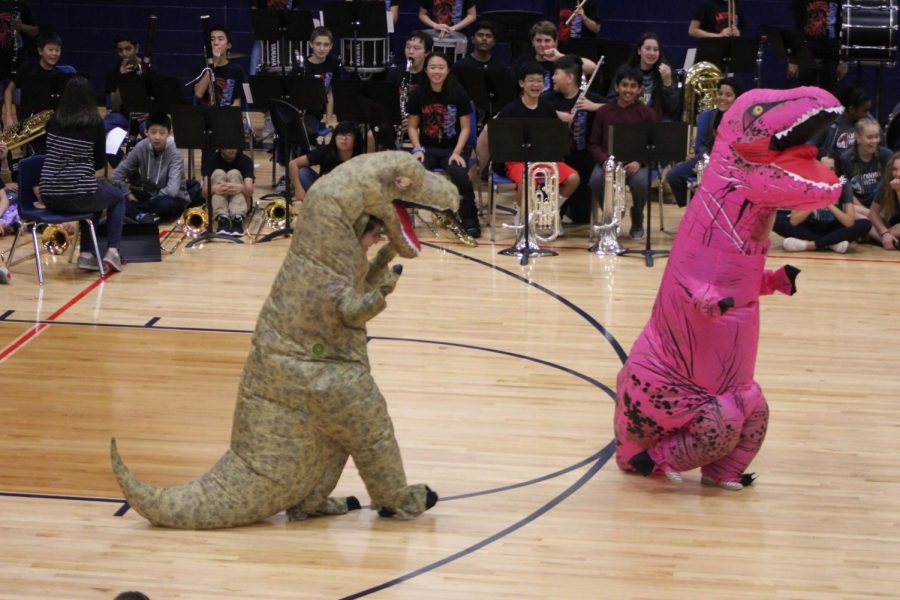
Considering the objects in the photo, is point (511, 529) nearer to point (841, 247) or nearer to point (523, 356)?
point (523, 356)

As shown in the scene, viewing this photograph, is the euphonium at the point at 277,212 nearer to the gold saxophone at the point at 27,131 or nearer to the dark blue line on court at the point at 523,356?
the gold saxophone at the point at 27,131

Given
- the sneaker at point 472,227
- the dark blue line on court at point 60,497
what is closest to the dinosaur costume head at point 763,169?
the dark blue line on court at point 60,497

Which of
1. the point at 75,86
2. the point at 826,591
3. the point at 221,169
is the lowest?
the point at 826,591

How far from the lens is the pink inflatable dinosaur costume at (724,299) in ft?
18.4

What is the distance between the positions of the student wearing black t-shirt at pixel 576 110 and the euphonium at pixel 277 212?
2421 millimetres

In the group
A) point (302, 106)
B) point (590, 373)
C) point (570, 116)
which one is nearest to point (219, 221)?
point (302, 106)

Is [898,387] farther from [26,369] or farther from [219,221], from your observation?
[219,221]

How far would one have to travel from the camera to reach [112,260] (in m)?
9.72

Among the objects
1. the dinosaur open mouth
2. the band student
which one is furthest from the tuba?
the dinosaur open mouth

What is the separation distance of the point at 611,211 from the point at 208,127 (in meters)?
3.25

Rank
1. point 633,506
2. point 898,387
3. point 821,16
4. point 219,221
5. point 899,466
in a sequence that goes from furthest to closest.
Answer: point 821,16 < point 219,221 < point 898,387 < point 899,466 < point 633,506

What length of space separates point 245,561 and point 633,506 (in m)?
1.76

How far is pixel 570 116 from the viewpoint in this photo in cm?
1116

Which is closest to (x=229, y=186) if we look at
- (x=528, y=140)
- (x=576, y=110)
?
(x=528, y=140)
